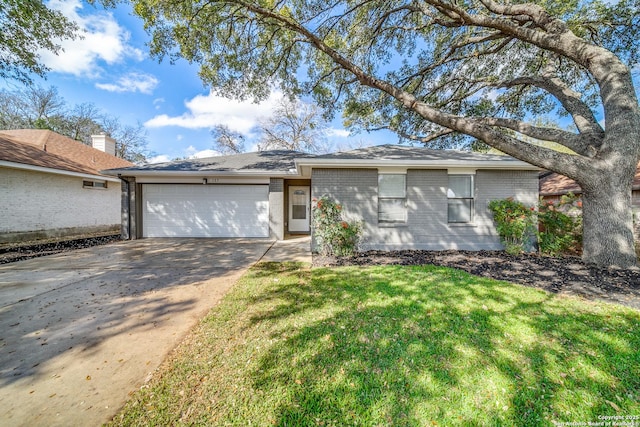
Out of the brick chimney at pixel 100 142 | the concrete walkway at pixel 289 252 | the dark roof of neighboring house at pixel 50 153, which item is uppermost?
the brick chimney at pixel 100 142

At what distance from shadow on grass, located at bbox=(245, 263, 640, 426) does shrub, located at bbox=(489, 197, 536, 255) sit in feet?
12.3

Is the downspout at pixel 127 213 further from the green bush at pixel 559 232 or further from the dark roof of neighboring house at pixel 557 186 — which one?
the dark roof of neighboring house at pixel 557 186

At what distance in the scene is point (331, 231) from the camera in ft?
21.2

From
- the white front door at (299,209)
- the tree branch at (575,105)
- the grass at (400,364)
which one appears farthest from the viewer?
the white front door at (299,209)

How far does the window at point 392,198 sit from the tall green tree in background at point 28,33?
10870 mm

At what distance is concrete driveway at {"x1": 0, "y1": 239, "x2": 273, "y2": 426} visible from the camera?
198 cm

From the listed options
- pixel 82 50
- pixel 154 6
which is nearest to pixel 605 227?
pixel 154 6

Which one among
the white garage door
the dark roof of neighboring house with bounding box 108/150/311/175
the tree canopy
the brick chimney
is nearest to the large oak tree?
the dark roof of neighboring house with bounding box 108/150/311/175

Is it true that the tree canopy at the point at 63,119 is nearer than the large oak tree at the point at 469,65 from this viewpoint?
No

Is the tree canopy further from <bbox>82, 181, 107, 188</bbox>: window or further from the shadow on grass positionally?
the shadow on grass

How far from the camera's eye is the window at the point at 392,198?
24.1ft

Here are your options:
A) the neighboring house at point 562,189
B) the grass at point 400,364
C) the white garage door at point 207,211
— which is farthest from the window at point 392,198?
the neighboring house at point 562,189

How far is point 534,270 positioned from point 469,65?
758 centimetres

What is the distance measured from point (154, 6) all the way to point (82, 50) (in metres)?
5.04
